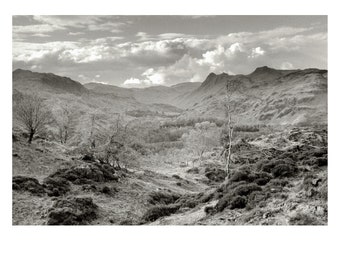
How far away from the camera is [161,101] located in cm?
2547

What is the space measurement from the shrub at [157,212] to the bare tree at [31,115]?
9.59 meters

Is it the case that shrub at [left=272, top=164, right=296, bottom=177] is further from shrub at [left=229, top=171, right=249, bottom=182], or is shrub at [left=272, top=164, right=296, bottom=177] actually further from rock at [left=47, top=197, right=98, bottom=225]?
rock at [left=47, top=197, right=98, bottom=225]

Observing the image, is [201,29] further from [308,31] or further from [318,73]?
[318,73]

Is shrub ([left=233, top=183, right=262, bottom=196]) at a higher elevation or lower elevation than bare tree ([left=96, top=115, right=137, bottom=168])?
lower

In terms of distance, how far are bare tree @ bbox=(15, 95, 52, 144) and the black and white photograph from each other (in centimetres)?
9

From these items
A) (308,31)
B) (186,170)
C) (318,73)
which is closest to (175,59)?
(308,31)

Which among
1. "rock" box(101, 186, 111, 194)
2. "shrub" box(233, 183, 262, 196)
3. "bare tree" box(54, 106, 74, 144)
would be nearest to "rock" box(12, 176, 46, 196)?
"rock" box(101, 186, 111, 194)

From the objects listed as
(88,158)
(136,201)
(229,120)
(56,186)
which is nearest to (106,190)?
(136,201)

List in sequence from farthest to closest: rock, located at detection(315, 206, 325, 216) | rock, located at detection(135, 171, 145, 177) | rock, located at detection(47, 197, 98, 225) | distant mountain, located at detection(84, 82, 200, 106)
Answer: rock, located at detection(135, 171, 145, 177) < distant mountain, located at detection(84, 82, 200, 106) < rock, located at detection(47, 197, 98, 225) < rock, located at detection(315, 206, 325, 216)

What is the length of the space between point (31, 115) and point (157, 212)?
1049 centimetres

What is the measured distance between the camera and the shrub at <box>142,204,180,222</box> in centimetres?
1619

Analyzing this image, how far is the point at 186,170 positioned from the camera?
31734 millimetres

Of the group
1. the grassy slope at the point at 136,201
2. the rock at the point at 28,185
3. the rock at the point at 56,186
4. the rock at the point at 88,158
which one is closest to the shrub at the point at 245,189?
the grassy slope at the point at 136,201

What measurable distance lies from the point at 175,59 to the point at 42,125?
10.3m
